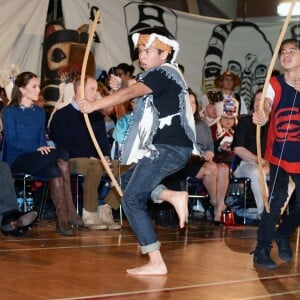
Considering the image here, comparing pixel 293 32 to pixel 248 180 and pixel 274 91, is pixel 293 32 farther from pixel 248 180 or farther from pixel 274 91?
pixel 274 91

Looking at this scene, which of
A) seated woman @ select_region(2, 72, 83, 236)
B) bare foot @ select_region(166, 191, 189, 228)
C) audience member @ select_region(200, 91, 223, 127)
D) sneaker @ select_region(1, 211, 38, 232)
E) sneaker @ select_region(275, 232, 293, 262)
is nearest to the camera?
bare foot @ select_region(166, 191, 189, 228)

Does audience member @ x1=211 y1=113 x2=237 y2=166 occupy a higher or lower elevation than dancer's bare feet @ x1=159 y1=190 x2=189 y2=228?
higher

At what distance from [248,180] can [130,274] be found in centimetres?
395

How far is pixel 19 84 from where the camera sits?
22.8 feet

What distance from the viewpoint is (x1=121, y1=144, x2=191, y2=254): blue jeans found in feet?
14.9

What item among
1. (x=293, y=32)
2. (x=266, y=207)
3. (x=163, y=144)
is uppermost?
(x=293, y=32)

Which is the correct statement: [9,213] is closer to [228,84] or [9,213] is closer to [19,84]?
[19,84]

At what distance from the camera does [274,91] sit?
5.14m

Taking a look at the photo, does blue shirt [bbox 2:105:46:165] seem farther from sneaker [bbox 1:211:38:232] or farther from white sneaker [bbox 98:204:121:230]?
white sneaker [bbox 98:204:121:230]

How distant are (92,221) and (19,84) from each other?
4.72ft

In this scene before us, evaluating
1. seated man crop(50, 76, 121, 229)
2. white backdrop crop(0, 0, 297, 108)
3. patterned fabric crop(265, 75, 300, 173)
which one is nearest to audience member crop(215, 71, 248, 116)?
white backdrop crop(0, 0, 297, 108)

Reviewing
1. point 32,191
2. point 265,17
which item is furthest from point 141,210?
point 265,17

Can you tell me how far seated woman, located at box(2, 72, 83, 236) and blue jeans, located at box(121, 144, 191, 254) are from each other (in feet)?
7.00

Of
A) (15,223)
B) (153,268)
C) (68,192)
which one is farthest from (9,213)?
(153,268)
